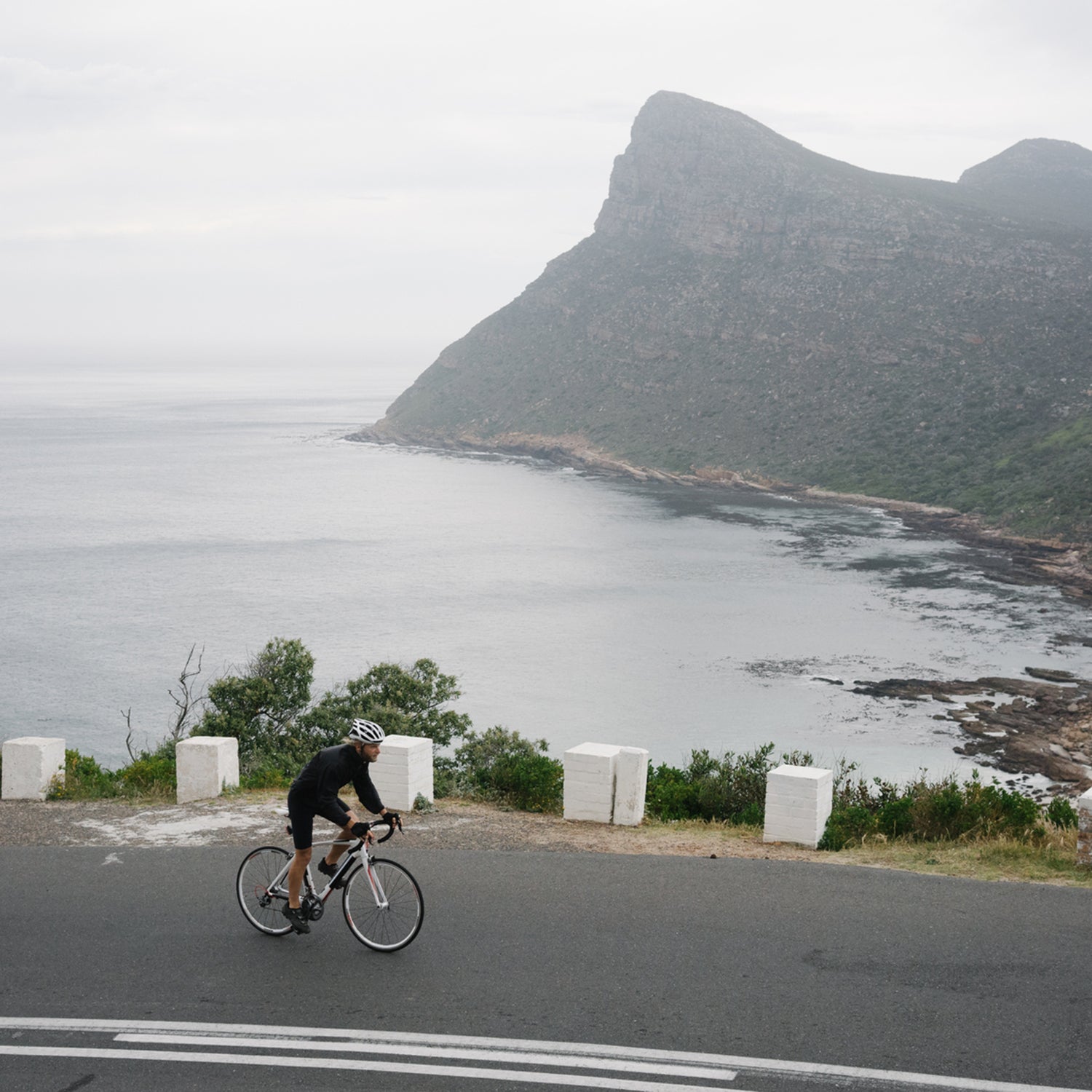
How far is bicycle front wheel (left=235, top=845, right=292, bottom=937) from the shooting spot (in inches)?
Result: 322

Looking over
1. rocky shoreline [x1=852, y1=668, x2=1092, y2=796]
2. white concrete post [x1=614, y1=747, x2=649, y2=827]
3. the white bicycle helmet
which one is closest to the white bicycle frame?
the white bicycle helmet

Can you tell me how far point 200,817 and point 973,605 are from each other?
2115 inches

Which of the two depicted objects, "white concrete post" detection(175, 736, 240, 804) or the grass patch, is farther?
"white concrete post" detection(175, 736, 240, 804)

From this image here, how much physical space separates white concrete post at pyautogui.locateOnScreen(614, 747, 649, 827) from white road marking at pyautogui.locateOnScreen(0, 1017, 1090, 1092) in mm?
4989

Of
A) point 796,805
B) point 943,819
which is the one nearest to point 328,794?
point 796,805

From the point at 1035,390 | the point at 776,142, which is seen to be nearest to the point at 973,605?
the point at 1035,390

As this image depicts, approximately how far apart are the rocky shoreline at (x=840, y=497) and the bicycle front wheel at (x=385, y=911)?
5905 centimetres

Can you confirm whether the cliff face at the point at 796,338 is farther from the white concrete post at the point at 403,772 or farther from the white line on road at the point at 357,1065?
the white line on road at the point at 357,1065

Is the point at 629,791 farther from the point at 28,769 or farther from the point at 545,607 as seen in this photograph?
the point at 545,607

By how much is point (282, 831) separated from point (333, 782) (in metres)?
3.27

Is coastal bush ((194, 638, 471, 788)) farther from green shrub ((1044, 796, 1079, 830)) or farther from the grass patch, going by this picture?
green shrub ((1044, 796, 1079, 830))

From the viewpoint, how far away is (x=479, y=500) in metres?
100

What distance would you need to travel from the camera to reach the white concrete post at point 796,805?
10984 mm

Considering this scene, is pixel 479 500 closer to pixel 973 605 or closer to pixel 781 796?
pixel 973 605
